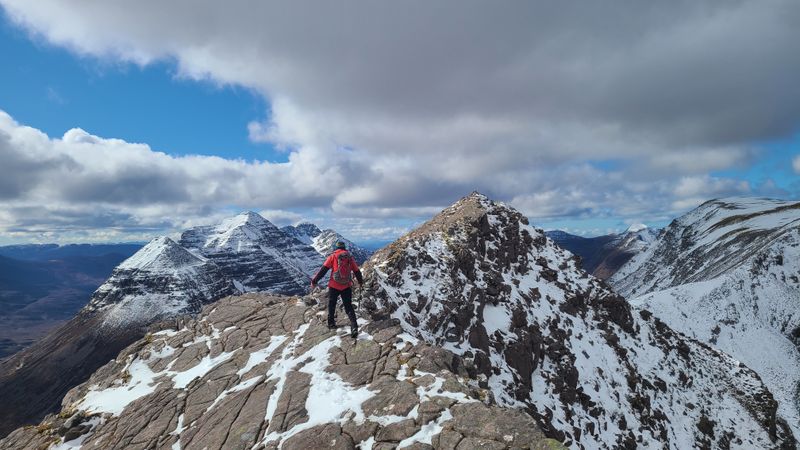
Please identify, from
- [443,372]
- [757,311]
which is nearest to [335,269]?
[443,372]

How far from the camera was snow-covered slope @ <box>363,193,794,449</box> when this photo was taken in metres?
31.2

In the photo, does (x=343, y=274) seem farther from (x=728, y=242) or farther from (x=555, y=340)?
(x=728, y=242)

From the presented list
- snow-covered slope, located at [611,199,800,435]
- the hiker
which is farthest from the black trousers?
snow-covered slope, located at [611,199,800,435]

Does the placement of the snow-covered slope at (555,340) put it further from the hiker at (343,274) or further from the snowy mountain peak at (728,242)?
the snowy mountain peak at (728,242)

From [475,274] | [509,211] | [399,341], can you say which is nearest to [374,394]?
[399,341]

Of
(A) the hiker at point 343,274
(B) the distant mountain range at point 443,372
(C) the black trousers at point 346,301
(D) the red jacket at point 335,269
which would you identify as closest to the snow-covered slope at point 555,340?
(B) the distant mountain range at point 443,372

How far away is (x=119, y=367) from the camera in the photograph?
1013 inches

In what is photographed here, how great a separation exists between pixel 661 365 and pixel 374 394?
4603cm

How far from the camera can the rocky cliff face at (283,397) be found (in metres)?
13.4

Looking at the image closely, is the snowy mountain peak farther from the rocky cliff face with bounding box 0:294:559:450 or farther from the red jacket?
the rocky cliff face with bounding box 0:294:559:450

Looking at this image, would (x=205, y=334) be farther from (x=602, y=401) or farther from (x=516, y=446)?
(x=602, y=401)

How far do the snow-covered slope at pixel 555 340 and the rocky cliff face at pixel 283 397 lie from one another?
5.69 metres

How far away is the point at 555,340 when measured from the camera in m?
→ 38.2

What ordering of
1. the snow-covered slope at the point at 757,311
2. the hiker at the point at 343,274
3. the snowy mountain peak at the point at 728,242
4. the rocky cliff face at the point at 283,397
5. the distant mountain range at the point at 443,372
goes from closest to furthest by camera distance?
the rocky cliff face at the point at 283,397 < the distant mountain range at the point at 443,372 < the hiker at the point at 343,274 < the snow-covered slope at the point at 757,311 < the snowy mountain peak at the point at 728,242
